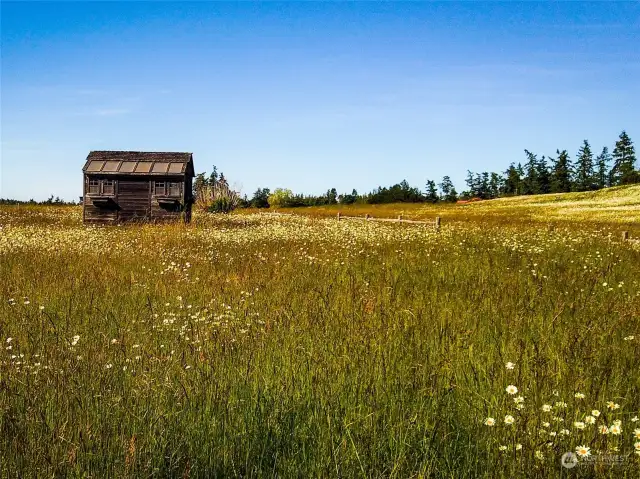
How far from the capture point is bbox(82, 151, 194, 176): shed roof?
30.0 meters

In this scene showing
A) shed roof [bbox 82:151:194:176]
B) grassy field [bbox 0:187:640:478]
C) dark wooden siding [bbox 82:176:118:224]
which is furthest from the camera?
dark wooden siding [bbox 82:176:118:224]

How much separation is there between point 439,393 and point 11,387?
3157mm

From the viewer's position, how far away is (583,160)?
94.2 meters

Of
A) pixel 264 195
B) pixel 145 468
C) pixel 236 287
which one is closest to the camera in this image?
pixel 145 468

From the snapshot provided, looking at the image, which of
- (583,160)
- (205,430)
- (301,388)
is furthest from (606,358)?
(583,160)

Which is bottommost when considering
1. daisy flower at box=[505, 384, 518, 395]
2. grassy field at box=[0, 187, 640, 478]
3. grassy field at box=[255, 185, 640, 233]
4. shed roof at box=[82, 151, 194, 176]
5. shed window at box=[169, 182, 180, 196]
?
grassy field at box=[0, 187, 640, 478]

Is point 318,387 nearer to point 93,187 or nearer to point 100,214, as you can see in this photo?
point 93,187

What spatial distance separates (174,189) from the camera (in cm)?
3058

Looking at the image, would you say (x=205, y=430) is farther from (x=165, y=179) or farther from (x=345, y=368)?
(x=165, y=179)

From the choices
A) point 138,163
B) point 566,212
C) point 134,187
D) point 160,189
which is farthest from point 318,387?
point 566,212

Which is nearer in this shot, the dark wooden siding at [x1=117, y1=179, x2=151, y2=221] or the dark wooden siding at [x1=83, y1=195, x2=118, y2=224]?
the dark wooden siding at [x1=117, y1=179, x2=151, y2=221]

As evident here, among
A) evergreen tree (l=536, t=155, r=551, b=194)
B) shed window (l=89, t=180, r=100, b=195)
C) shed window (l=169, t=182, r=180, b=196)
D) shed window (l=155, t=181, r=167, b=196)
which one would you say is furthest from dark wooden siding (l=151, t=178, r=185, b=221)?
evergreen tree (l=536, t=155, r=551, b=194)

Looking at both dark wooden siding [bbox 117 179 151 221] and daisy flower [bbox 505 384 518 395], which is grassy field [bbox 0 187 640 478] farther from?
dark wooden siding [bbox 117 179 151 221]

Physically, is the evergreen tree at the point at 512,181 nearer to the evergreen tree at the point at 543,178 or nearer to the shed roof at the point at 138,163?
the evergreen tree at the point at 543,178
